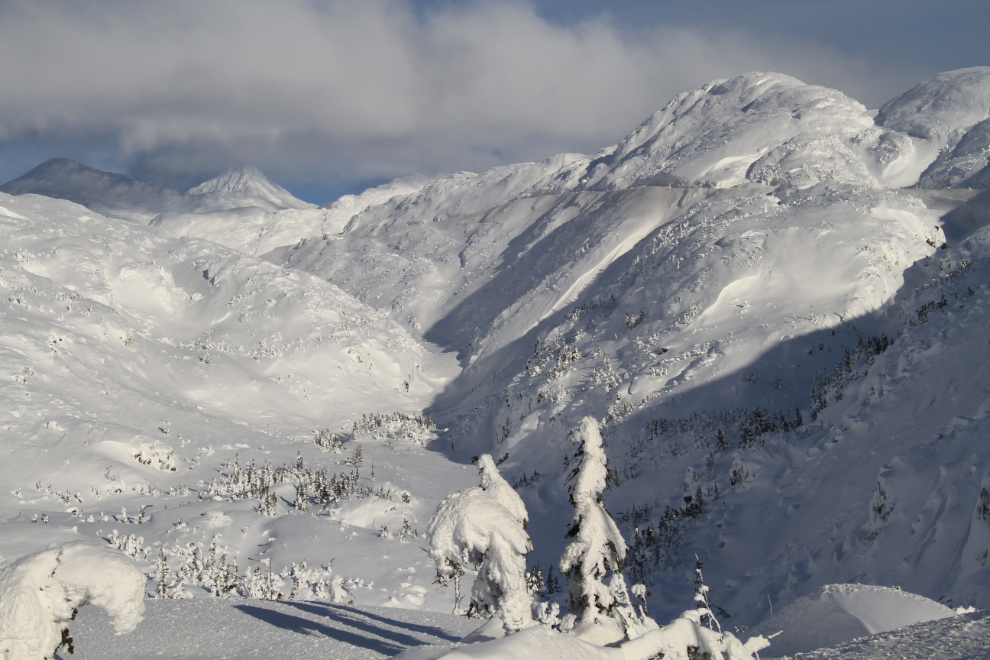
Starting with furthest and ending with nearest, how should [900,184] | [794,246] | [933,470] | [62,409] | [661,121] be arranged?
[661,121]
[900,184]
[794,246]
[62,409]
[933,470]

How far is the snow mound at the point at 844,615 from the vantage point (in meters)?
5.87

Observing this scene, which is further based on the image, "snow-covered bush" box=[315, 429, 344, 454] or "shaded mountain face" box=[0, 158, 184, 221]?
"shaded mountain face" box=[0, 158, 184, 221]

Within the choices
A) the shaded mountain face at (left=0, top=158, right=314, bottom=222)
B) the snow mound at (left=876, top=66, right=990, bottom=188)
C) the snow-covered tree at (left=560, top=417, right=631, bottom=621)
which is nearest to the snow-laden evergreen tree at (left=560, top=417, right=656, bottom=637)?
the snow-covered tree at (left=560, top=417, right=631, bottom=621)

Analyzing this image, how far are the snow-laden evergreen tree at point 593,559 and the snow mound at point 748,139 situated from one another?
37.4 m

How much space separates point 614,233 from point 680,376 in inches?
911

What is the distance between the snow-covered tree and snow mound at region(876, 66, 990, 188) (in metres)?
41.9

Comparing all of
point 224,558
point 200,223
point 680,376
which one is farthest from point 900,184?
point 200,223

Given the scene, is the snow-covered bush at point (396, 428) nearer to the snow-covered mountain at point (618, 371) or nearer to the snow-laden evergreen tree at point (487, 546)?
the snow-covered mountain at point (618, 371)

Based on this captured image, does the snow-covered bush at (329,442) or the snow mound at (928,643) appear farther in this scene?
the snow-covered bush at (329,442)

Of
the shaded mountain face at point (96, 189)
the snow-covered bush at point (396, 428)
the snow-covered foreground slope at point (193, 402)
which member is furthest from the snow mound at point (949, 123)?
the shaded mountain face at point (96, 189)

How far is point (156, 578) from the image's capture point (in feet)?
33.5

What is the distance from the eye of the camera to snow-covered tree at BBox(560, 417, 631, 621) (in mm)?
6559

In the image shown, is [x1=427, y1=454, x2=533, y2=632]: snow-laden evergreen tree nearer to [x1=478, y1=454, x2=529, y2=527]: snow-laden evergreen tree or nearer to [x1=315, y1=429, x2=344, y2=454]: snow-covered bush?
[x1=478, y1=454, x2=529, y2=527]: snow-laden evergreen tree

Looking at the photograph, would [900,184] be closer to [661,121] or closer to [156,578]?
[661,121]
